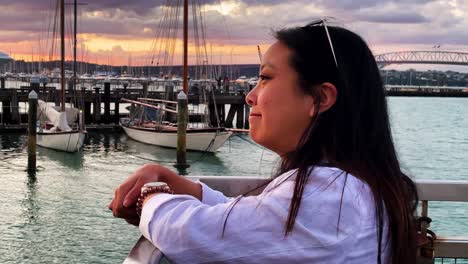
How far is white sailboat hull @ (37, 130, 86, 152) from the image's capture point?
2483 cm

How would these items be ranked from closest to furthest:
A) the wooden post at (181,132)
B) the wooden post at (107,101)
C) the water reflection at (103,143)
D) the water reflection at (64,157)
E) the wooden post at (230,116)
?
the wooden post at (181,132)
the water reflection at (64,157)
the water reflection at (103,143)
the wooden post at (107,101)
the wooden post at (230,116)

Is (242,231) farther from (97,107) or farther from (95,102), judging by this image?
(95,102)

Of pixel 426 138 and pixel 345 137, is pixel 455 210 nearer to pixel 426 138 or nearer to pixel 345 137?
pixel 345 137

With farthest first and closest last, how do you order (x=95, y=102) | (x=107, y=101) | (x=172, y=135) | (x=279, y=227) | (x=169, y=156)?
1. (x=95, y=102)
2. (x=107, y=101)
3. (x=172, y=135)
4. (x=169, y=156)
5. (x=279, y=227)

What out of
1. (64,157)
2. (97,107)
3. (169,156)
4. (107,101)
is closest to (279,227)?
(64,157)

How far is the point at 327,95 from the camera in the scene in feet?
3.97

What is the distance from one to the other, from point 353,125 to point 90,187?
17152 mm

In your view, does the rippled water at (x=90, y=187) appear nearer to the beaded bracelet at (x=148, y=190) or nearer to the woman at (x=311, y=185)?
the woman at (x=311, y=185)

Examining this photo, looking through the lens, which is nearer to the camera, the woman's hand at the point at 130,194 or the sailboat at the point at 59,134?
the woman's hand at the point at 130,194

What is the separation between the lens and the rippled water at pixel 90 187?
36.1 ft

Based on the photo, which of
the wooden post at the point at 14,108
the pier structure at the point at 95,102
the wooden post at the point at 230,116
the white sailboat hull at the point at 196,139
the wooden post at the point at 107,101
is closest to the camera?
the white sailboat hull at the point at 196,139

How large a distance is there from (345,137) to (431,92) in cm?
14108

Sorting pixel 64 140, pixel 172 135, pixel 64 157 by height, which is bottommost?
pixel 64 157

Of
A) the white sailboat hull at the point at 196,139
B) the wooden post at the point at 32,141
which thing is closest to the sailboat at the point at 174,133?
the white sailboat hull at the point at 196,139
